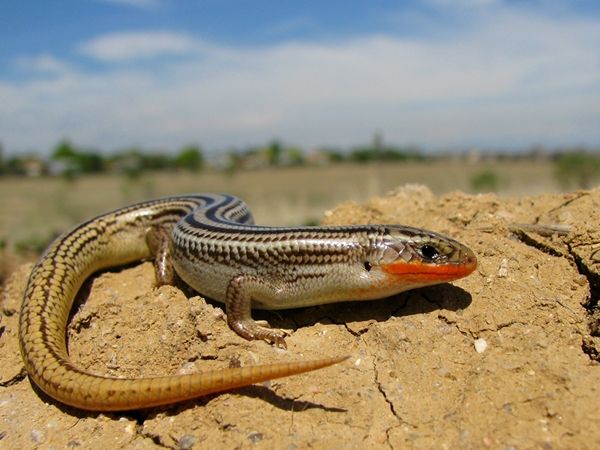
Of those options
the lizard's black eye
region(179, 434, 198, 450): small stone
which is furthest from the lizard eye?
region(179, 434, 198, 450): small stone

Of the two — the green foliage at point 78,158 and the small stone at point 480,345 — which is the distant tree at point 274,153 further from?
the small stone at point 480,345

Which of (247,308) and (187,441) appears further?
(247,308)

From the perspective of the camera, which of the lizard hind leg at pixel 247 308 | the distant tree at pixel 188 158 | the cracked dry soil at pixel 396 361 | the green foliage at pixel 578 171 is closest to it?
the cracked dry soil at pixel 396 361

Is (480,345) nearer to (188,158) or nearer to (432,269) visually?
(432,269)

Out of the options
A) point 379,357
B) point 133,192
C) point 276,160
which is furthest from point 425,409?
point 276,160

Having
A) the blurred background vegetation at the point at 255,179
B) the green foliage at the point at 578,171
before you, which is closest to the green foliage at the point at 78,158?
the blurred background vegetation at the point at 255,179

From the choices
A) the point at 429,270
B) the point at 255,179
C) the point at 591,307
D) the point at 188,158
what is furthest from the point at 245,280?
the point at 188,158

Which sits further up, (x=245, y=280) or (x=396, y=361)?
(x=245, y=280)

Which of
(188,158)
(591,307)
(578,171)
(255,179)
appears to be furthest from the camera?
(188,158)

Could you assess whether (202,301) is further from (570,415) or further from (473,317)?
(570,415)
